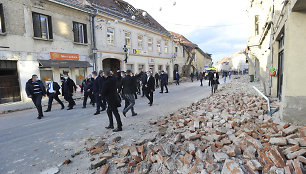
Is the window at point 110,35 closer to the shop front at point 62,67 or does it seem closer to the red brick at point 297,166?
the shop front at point 62,67

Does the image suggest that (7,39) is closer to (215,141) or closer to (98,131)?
(98,131)

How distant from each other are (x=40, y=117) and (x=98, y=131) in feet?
12.2

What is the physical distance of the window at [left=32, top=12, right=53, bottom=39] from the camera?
38.2 feet

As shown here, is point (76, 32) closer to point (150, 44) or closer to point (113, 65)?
point (113, 65)

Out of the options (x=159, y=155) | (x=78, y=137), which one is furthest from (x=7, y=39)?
(x=159, y=155)

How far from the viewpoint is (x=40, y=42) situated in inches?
462

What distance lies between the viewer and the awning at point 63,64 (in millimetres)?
11619

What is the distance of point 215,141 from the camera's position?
339 cm

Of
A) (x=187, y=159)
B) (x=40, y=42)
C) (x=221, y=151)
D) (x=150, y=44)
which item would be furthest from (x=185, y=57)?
(x=187, y=159)

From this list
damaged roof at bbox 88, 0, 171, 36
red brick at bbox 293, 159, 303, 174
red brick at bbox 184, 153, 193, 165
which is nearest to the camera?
red brick at bbox 293, 159, 303, 174

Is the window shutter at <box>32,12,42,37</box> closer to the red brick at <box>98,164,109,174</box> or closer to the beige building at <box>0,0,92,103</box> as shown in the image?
the beige building at <box>0,0,92,103</box>

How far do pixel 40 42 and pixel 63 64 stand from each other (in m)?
2.05

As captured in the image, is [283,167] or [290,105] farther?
[290,105]

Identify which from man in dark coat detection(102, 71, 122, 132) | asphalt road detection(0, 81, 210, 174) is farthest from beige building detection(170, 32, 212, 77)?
man in dark coat detection(102, 71, 122, 132)
